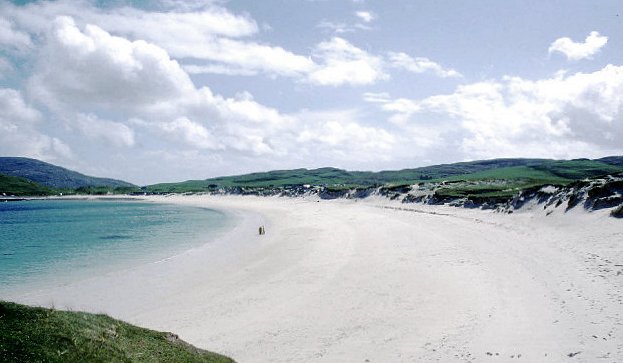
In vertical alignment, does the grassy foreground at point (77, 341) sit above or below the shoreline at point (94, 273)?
above

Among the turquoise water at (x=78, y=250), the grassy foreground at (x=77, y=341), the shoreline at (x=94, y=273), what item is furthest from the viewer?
the turquoise water at (x=78, y=250)

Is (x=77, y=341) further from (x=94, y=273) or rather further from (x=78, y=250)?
(x=78, y=250)

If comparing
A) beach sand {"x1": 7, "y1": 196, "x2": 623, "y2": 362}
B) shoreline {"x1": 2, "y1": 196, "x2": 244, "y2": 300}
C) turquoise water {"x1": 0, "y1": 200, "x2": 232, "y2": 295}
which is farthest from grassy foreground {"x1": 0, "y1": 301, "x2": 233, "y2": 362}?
turquoise water {"x1": 0, "y1": 200, "x2": 232, "y2": 295}

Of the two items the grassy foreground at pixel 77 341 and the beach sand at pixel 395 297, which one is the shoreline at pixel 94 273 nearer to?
the beach sand at pixel 395 297

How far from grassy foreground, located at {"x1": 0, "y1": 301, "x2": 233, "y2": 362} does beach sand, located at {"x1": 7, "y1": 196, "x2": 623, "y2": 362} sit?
3845 millimetres

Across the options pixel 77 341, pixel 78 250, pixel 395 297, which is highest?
pixel 77 341

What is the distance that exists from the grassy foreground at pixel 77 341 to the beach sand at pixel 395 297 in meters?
3.85

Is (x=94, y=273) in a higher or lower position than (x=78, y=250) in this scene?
lower

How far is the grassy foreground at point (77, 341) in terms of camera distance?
697 centimetres

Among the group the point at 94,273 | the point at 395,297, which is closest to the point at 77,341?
the point at 395,297

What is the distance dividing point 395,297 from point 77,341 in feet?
44.5

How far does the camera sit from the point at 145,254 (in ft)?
110

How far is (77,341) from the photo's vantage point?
770cm

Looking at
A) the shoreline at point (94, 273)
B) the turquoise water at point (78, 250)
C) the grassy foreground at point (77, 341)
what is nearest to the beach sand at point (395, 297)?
the shoreline at point (94, 273)
